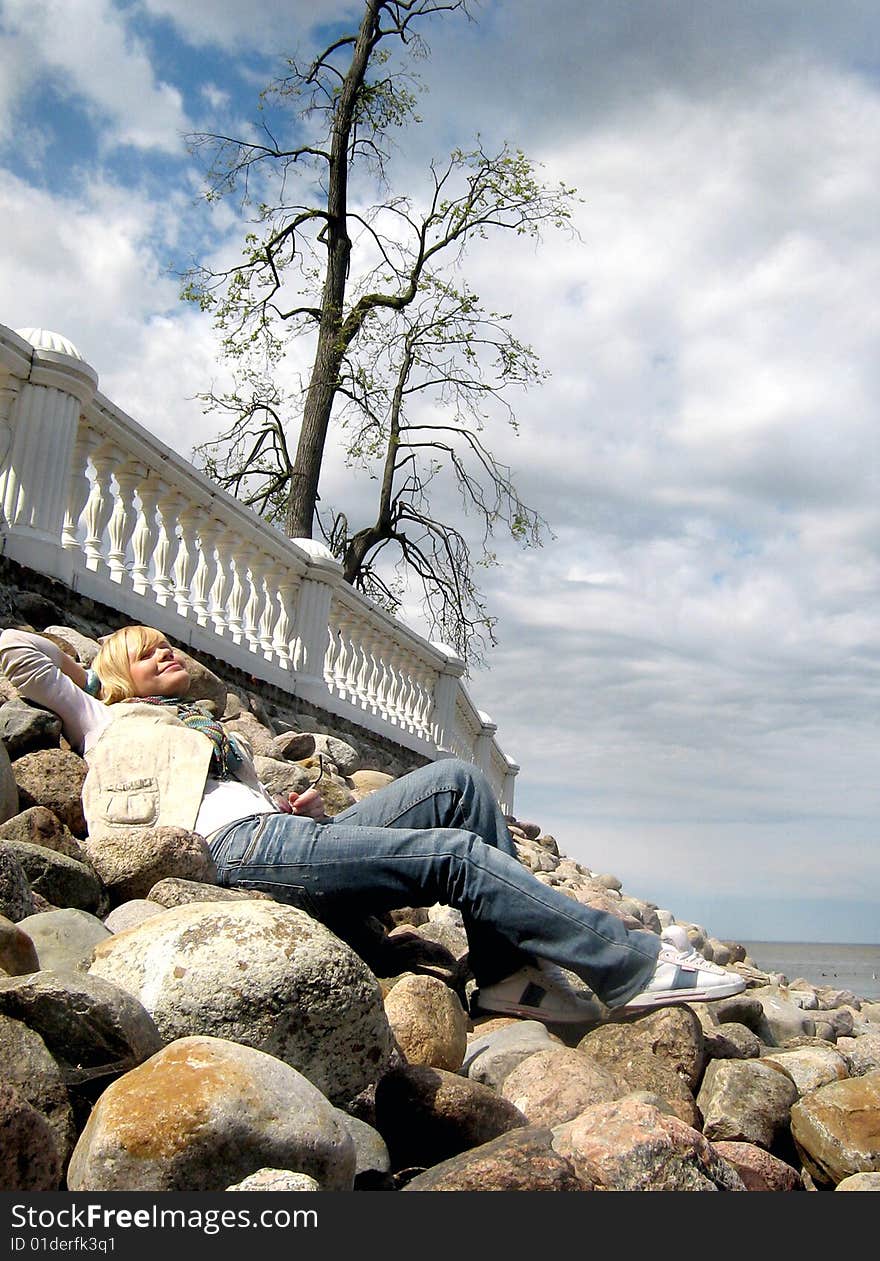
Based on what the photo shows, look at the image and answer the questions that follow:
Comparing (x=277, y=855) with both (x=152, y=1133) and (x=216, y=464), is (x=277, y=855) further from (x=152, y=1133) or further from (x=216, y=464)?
(x=216, y=464)

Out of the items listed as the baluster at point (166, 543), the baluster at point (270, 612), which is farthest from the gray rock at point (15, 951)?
the baluster at point (270, 612)

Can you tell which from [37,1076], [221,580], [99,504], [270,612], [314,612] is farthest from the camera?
[314,612]

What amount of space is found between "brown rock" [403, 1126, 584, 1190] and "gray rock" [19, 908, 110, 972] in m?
0.92

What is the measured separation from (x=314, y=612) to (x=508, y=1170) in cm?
716

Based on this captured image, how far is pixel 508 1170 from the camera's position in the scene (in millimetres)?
2041

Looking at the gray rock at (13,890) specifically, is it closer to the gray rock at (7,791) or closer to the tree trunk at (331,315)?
the gray rock at (7,791)

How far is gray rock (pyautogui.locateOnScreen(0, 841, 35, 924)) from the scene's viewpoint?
2.64m

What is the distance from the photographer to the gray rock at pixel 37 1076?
198 cm

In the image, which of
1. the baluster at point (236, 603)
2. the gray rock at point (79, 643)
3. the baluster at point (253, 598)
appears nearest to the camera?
the gray rock at point (79, 643)

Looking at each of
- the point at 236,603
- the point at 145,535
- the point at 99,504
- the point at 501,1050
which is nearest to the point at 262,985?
the point at 501,1050

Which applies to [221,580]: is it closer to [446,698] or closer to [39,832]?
[39,832]

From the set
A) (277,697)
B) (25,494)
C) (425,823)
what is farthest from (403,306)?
(425,823)

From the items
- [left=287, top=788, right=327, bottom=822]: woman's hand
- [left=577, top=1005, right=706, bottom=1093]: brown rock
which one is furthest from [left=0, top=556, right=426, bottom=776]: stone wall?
[left=577, top=1005, right=706, bottom=1093]: brown rock

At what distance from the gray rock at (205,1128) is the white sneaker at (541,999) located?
153 centimetres
